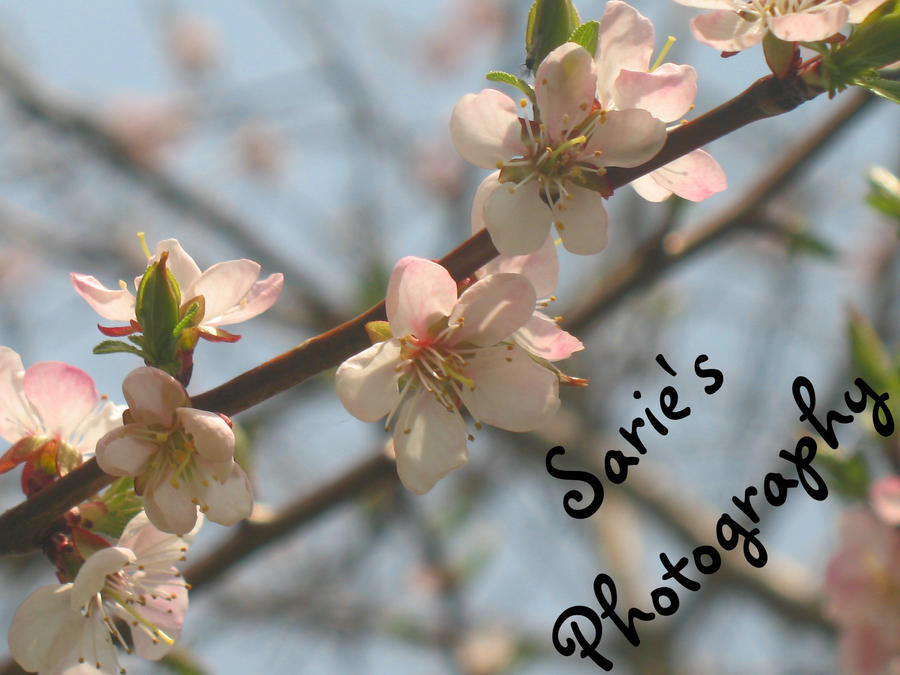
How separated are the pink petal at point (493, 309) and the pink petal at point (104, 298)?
28cm

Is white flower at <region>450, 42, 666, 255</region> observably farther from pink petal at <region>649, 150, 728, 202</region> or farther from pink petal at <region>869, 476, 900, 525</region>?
pink petal at <region>869, 476, 900, 525</region>

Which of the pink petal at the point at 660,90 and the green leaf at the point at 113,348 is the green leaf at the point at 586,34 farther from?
the green leaf at the point at 113,348

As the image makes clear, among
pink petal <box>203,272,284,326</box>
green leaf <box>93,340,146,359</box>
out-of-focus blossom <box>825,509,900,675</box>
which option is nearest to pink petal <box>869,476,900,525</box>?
out-of-focus blossom <box>825,509,900,675</box>


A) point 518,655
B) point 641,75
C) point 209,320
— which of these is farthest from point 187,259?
point 518,655

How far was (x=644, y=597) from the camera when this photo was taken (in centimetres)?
310

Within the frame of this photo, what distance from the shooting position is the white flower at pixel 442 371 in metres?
0.68

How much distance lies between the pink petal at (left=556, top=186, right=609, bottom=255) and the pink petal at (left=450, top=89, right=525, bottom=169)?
2.7 inches

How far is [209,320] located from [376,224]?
2.64m

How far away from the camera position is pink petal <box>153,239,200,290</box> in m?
0.79

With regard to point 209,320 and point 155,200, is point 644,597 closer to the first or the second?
point 155,200

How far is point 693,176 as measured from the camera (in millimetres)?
734

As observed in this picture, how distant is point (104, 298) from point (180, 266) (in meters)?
0.08

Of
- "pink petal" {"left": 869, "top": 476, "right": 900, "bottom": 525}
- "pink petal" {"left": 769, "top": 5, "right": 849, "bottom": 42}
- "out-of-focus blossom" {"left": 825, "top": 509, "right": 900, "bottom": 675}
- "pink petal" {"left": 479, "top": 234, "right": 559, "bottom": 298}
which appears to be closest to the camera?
"pink petal" {"left": 769, "top": 5, "right": 849, "bottom": 42}

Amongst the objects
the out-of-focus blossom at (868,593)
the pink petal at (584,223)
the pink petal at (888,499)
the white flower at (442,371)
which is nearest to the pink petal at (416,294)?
the white flower at (442,371)
